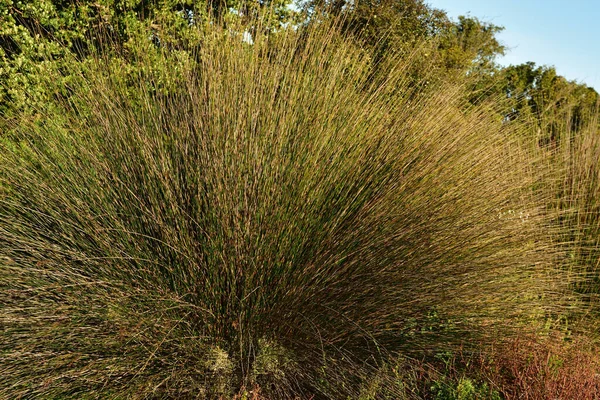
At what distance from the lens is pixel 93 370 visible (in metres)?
2.72

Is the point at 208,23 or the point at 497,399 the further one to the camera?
the point at 208,23

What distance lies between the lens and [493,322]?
344cm

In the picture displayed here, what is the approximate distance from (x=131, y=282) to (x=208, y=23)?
1.74m

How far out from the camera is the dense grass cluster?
285 cm

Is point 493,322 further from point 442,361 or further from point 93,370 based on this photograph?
point 93,370

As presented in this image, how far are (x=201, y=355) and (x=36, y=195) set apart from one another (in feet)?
4.40

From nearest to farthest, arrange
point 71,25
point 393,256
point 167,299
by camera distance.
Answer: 1. point 167,299
2. point 393,256
3. point 71,25

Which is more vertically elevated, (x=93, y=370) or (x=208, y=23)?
(x=208, y=23)

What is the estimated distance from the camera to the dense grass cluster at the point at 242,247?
2.85 m

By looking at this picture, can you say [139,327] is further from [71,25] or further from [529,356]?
[71,25]

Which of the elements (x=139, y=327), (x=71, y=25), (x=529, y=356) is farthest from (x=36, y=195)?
(x=71, y=25)

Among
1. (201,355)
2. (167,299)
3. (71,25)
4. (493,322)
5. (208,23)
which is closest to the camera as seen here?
(167,299)

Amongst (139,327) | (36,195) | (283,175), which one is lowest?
(139,327)

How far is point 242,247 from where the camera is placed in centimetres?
292
